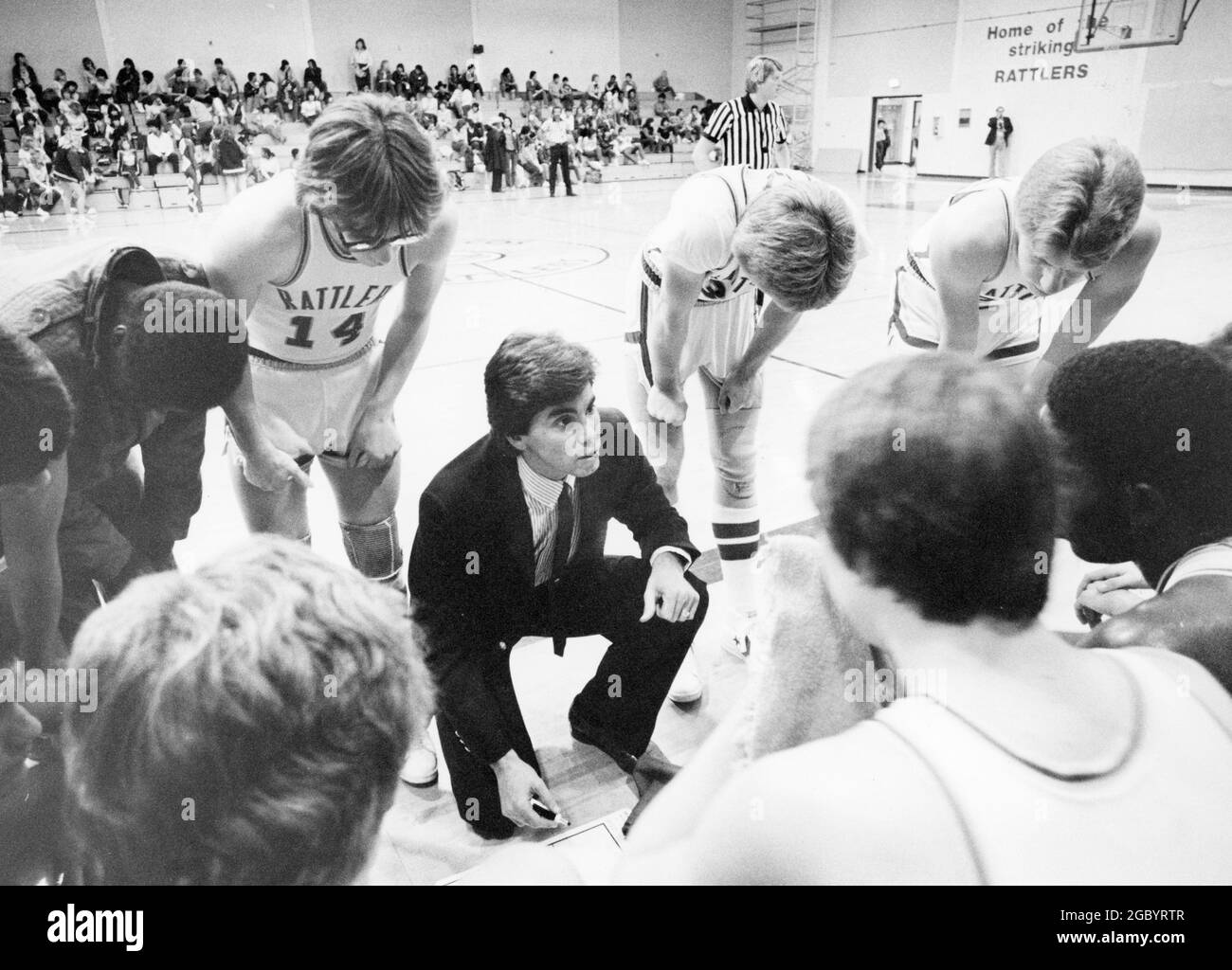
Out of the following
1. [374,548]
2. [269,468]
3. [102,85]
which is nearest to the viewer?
[269,468]

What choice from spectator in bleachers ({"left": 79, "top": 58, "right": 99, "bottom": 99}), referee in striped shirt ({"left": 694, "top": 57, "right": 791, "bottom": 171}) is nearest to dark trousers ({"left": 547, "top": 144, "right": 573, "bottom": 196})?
spectator in bleachers ({"left": 79, "top": 58, "right": 99, "bottom": 99})

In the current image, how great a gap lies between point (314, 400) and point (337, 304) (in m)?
0.25

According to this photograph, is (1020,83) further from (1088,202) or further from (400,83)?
(1088,202)

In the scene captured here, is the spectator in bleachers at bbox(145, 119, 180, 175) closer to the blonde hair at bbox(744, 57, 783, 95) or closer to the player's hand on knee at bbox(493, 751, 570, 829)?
the blonde hair at bbox(744, 57, 783, 95)

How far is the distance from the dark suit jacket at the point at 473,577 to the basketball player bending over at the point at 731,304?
587 mm

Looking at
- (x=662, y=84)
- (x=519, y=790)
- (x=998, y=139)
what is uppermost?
(x=662, y=84)

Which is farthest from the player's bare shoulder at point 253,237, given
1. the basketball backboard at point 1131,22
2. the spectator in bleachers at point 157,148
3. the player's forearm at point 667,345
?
the basketball backboard at point 1131,22

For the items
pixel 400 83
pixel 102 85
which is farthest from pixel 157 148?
pixel 400 83

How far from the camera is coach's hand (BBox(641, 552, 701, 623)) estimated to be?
1576mm

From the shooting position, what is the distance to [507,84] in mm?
14609

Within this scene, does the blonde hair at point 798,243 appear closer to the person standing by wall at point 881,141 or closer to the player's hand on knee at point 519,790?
the player's hand on knee at point 519,790

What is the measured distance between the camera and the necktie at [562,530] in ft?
5.18

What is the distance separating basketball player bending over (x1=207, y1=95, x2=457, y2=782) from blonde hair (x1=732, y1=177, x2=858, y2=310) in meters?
0.59
